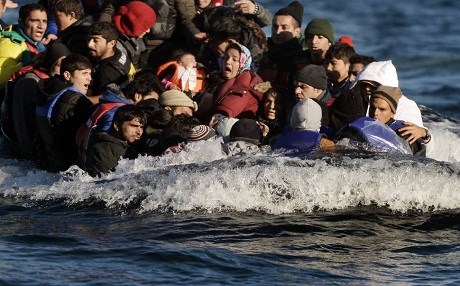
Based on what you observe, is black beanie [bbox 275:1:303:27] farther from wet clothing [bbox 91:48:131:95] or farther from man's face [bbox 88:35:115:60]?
man's face [bbox 88:35:115:60]

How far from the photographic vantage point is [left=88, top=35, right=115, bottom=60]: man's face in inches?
583

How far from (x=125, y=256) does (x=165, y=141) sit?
8.72ft

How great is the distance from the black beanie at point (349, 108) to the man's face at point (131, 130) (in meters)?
2.05

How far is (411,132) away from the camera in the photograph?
13648 mm

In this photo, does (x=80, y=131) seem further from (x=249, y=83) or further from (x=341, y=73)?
(x=341, y=73)

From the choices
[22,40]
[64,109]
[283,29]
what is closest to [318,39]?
[283,29]

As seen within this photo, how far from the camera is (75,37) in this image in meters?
15.6

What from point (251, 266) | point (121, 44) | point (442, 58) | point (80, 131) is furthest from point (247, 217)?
point (442, 58)

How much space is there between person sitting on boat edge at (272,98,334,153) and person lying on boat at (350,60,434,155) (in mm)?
874

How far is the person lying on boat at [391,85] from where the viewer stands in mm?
13718

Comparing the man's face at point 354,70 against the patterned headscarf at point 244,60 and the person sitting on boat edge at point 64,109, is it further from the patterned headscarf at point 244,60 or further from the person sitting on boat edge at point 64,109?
the person sitting on boat edge at point 64,109

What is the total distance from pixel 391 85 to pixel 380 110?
632 mm

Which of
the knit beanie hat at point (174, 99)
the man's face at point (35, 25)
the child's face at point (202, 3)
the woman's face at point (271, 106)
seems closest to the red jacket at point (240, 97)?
the woman's face at point (271, 106)

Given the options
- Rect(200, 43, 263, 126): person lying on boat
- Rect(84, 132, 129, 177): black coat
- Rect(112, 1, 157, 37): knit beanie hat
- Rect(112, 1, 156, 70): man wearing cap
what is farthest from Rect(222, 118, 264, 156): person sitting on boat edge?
Rect(112, 1, 157, 37): knit beanie hat
